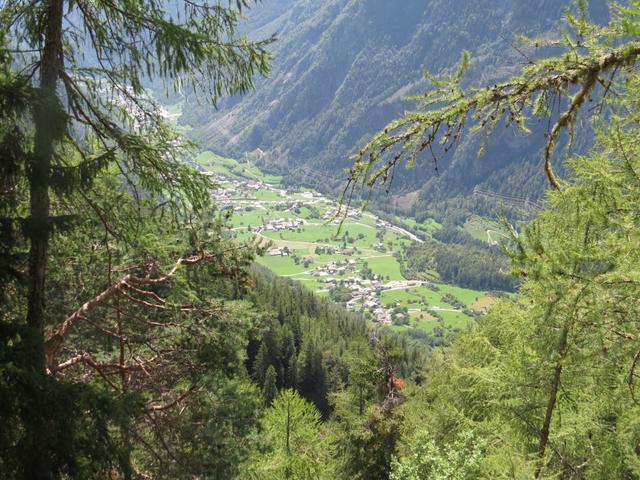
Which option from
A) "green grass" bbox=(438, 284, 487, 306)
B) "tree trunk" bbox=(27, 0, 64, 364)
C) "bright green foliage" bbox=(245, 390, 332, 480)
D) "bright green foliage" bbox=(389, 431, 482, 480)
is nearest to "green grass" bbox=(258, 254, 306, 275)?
"green grass" bbox=(438, 284, 487, 306)

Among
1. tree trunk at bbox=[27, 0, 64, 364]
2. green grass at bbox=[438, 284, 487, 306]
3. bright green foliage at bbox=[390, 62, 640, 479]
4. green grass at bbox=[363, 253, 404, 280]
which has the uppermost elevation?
tree trunk at bbox=[27, 0, 64, 364]

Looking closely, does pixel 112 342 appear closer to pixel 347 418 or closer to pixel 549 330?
pixel 549 330

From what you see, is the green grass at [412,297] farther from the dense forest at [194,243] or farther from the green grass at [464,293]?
the dense forest at [194,243]

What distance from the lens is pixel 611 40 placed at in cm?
265

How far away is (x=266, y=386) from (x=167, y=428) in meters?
31.6

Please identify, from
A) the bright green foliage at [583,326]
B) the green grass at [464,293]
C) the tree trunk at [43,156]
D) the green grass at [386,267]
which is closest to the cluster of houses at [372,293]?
the green grass at [386,267]

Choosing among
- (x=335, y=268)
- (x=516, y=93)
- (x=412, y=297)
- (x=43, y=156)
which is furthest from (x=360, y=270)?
(x=516, y=93)

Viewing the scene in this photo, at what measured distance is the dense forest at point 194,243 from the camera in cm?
284

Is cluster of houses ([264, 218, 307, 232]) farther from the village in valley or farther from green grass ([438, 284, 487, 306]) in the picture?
green grass ([438, 284, 487, 306])

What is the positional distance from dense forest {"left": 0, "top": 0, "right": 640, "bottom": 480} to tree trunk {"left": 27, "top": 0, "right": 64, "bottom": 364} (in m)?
0.02

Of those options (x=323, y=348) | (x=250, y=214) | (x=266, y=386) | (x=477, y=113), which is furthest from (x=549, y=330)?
(x=250, y=214)

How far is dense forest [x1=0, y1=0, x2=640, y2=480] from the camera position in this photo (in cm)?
284

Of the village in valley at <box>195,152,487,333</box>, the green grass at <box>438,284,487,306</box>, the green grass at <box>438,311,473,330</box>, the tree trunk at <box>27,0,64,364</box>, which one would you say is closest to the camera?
the tree trunk at <box>27,0,64,364</box>

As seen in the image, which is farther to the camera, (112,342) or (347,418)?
(347,418)
